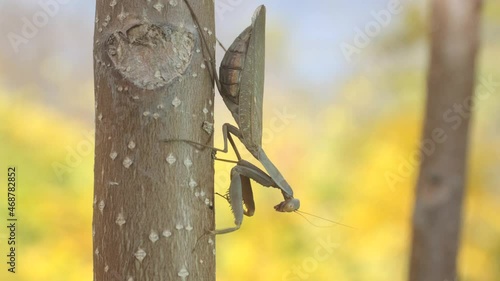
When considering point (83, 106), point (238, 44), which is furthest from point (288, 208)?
point (83, 106)

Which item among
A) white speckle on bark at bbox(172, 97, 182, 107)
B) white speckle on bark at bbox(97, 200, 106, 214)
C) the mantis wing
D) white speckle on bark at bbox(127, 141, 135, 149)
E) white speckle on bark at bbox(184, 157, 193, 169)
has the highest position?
the mantis wing

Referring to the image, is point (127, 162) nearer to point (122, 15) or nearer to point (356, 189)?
point (122, 15)

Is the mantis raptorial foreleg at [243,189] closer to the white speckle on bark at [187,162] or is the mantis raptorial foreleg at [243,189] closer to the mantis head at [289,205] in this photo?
the mantis head at [289,205]

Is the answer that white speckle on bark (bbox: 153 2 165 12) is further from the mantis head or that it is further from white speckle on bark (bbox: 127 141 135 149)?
the mantis head

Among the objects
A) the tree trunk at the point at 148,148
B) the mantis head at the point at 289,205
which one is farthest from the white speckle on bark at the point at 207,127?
the mantis head at the point at 289,205

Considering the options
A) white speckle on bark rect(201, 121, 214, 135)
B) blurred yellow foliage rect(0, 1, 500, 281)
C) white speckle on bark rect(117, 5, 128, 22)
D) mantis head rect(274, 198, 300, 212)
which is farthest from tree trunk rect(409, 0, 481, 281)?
white speckle on bark rect(117, 5, 128, 22)
